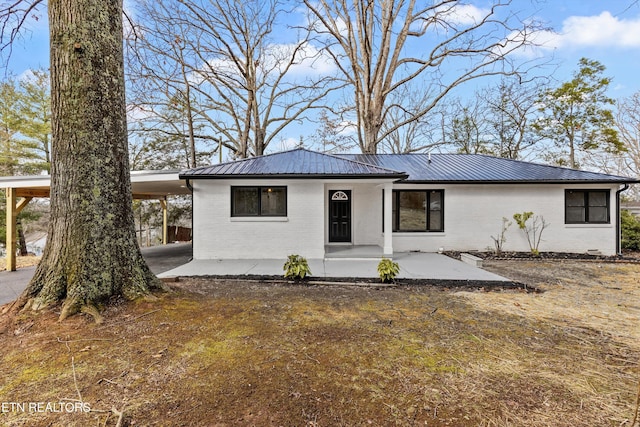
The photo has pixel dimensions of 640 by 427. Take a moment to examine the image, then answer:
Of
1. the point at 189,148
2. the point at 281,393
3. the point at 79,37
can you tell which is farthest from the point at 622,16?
the point at 189,148

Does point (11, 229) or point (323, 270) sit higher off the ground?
point (11, 229)

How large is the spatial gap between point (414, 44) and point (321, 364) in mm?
18263

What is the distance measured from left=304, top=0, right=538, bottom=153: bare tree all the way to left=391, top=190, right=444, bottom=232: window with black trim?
23.1 feet

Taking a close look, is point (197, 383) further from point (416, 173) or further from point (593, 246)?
point (593, 246)

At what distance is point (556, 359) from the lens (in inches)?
105

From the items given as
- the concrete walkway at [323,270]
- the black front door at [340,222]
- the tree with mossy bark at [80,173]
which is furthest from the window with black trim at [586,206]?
the tree with mossy bark at [80,173]

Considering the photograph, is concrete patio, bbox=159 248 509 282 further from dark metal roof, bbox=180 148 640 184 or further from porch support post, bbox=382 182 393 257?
dark metal roof, bbox=180 148 640 184

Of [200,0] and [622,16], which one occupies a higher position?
[200,0]

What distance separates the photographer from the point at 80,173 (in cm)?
337

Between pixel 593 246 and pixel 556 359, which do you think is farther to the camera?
pixel 593 246

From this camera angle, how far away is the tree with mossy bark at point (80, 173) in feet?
11.0

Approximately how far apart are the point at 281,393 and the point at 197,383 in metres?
0.69

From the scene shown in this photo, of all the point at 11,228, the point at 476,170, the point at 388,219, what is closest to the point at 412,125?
the point at 476,170

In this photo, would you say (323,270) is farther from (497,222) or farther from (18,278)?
(18,278)
